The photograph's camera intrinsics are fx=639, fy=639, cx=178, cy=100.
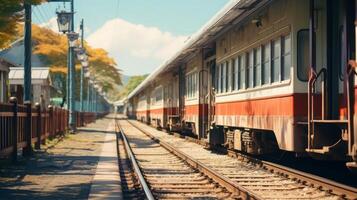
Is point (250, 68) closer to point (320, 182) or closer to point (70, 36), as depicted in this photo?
point (320, 182)

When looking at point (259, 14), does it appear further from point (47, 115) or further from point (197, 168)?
point (47, 115)

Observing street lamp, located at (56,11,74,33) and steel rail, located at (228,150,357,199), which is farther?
street lamp, located at (56,11,74,33)

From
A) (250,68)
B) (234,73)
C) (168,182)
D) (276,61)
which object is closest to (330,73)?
(276,61)

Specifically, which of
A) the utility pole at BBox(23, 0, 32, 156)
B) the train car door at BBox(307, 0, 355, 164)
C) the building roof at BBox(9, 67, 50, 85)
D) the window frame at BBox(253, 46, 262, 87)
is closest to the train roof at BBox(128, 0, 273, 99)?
the window frame at BBox(253, 46, 262, 87)

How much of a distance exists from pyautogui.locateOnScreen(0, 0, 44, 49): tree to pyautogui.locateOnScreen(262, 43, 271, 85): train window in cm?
506

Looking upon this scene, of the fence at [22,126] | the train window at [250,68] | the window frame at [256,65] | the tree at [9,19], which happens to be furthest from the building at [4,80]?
the window frame at [256,65]

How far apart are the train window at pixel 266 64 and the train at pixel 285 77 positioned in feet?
0.07

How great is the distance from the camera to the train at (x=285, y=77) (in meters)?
9.80

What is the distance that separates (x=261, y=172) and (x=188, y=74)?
1302cm

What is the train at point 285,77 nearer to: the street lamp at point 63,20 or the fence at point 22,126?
the fence at point 22,126

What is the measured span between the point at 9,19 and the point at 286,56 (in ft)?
18.7

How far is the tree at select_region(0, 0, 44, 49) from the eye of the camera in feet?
41.1

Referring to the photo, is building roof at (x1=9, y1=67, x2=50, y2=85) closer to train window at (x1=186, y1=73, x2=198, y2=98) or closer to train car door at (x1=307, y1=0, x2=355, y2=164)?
train window at (x1=186, y1=73, x2=198, y2=98)

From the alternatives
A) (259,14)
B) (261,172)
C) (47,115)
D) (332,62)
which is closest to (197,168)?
(261,172)
